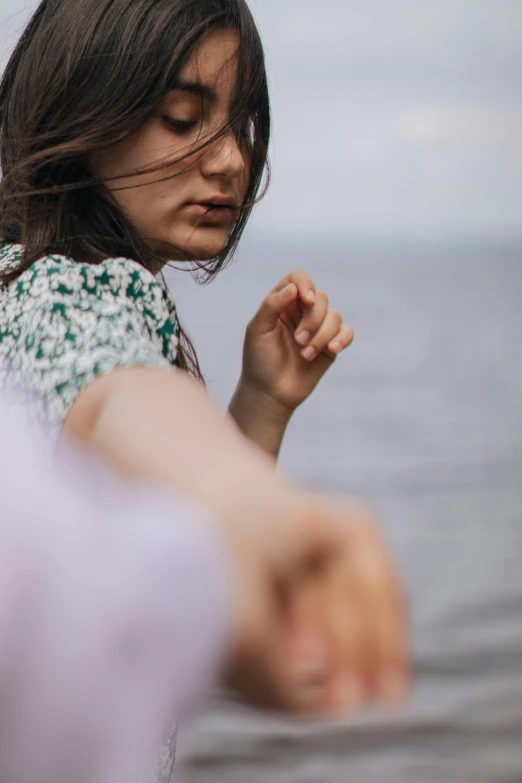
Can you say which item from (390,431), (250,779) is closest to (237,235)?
(250,779)

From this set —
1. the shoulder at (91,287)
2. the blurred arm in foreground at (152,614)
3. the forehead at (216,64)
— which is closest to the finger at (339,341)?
the forehead at (216,64)

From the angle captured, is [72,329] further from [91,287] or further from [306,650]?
[306,650]

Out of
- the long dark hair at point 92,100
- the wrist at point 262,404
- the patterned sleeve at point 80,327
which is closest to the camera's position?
the patterned sleeve at point 80,327

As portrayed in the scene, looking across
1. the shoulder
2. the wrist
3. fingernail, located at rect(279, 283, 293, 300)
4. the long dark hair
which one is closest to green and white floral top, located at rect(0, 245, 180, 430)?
the shoulder

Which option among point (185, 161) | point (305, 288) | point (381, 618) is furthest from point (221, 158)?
point (381, 618)

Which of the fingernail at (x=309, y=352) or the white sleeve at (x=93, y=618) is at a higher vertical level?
the white sleeve at (x=93, y=618)

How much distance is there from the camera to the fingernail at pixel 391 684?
19 centimetres

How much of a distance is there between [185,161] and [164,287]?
227 mm

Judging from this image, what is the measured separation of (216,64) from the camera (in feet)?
3.06

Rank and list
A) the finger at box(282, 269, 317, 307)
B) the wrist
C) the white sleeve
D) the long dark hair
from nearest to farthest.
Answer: the white sleeve → the long dark hair → the finger at box(282, 269, 317, 307) → the wrist

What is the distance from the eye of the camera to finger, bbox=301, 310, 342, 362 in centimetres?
108

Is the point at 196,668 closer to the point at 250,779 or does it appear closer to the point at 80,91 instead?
the point at 80,91

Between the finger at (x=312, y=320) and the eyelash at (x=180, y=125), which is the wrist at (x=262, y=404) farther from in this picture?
the eyelash at (x=180, y=125)

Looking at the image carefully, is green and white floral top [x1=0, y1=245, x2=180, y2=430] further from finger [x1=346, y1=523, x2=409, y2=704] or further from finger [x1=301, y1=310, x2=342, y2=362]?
finger [x1=301, y1=310, x2=342, y2=362]
